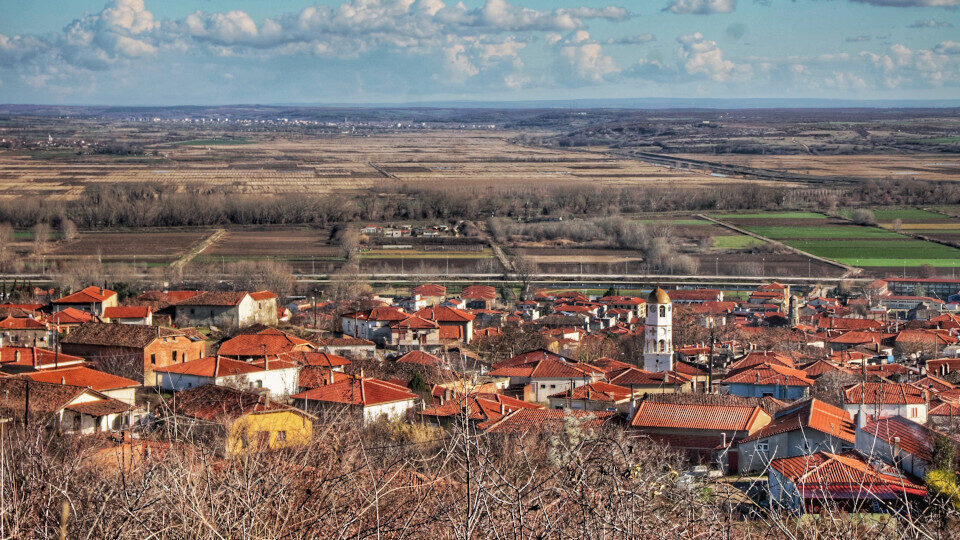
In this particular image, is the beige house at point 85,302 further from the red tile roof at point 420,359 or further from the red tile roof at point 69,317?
the red tile roof at point 420,359

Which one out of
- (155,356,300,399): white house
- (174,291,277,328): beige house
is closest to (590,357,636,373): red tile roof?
(155,356,300,399): white house

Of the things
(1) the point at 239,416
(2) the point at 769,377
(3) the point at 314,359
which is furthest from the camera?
(3) the point at 314,359

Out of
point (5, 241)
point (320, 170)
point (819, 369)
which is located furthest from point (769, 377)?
point (320, 170)

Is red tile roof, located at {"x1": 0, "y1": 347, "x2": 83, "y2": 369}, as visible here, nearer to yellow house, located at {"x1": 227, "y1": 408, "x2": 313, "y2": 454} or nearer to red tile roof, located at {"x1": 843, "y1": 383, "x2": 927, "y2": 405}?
yellow house, located at {"x1": 227, "y1": 408, "x2": 313, "y2": 454}

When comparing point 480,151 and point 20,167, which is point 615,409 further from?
point 480,151

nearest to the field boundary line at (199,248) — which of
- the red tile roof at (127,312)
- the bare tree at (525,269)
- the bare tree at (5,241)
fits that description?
the bare tree at (5,241)

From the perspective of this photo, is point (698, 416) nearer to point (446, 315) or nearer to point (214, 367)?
point (214, 367)
